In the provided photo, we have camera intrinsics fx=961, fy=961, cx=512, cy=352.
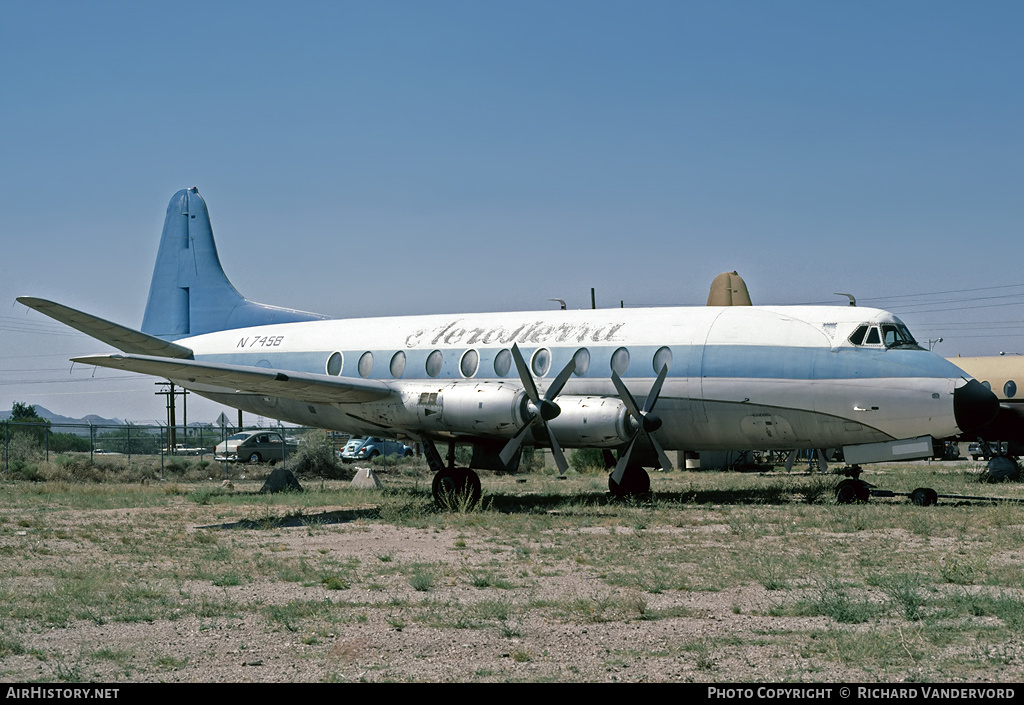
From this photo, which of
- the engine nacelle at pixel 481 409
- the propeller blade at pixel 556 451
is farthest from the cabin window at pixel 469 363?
the propeller blade at pixel 556 451

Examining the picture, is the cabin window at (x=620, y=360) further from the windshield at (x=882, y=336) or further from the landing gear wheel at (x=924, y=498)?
the landing gear wheel at (x=924, y=498)

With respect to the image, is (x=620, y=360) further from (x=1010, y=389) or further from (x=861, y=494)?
(x=1010, y=389)

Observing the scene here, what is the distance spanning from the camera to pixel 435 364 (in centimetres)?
2338

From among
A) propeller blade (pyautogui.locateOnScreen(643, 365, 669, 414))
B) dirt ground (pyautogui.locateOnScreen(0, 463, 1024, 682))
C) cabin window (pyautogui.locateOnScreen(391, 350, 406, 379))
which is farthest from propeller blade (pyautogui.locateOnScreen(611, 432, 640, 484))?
cabin window (pyautogui.locateOnScreen(391, 350, 406, 379))

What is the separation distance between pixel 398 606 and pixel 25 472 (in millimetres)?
26912

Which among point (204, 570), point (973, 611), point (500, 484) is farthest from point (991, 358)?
point (204, 570)

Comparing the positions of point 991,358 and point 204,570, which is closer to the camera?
point 204,570

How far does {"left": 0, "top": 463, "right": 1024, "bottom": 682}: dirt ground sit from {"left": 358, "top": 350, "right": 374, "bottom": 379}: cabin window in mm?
6234

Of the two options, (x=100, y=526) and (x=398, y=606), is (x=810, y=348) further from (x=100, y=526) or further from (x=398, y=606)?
(x=100, y=526)

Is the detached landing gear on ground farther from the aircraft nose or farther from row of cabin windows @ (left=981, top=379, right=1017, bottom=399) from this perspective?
row of cabin windows @ (left=981, top=379, right=1017, bottom=399)

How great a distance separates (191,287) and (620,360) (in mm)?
14700

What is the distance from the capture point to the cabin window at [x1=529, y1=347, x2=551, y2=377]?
22.0 meters

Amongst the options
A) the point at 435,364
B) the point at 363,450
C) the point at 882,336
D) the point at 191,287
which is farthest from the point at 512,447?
the point at 363,450
